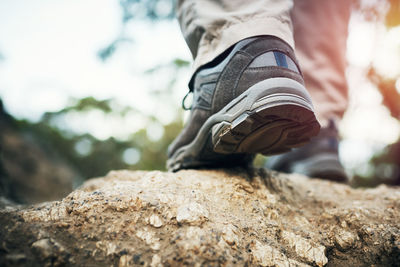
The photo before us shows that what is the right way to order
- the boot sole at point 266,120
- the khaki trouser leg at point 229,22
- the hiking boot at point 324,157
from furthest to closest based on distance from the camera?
the hiking boot at point 324,157, the khaki trouser leg at point 229,22, the boot sole at point 266,120

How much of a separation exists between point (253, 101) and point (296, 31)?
3.66 ft

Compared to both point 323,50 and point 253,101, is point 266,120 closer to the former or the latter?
point 253,101

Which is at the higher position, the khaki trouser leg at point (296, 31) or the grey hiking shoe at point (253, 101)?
the khaki trouser leg at point (296, 31)

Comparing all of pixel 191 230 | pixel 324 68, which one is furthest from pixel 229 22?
pixel 324 68

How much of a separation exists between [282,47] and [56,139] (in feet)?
34.0

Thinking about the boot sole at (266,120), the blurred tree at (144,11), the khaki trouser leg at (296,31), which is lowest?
the boot sole at (266,120)

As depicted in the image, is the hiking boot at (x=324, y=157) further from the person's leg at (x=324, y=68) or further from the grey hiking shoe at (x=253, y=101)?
the grey hiking shoe at (x=253, y=101)

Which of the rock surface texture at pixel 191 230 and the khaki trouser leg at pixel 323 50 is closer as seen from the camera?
the rock surface texture at pixel 191 230

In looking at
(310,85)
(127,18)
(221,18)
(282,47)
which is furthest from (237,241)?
(127,18)

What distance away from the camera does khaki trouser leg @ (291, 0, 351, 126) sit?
69.5 inches

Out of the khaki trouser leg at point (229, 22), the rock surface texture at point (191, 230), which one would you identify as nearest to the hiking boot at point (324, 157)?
the rock surface texture at point (191, 230)

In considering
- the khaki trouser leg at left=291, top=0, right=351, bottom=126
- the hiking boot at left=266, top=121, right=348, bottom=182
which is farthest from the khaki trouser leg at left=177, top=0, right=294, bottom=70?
the hiking boot at left=266, top=121, right=348, bottom=182

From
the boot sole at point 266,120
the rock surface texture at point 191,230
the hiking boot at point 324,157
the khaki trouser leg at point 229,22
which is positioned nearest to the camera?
the rock surface texture at point 191,230

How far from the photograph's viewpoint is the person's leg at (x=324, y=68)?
1771 mm
